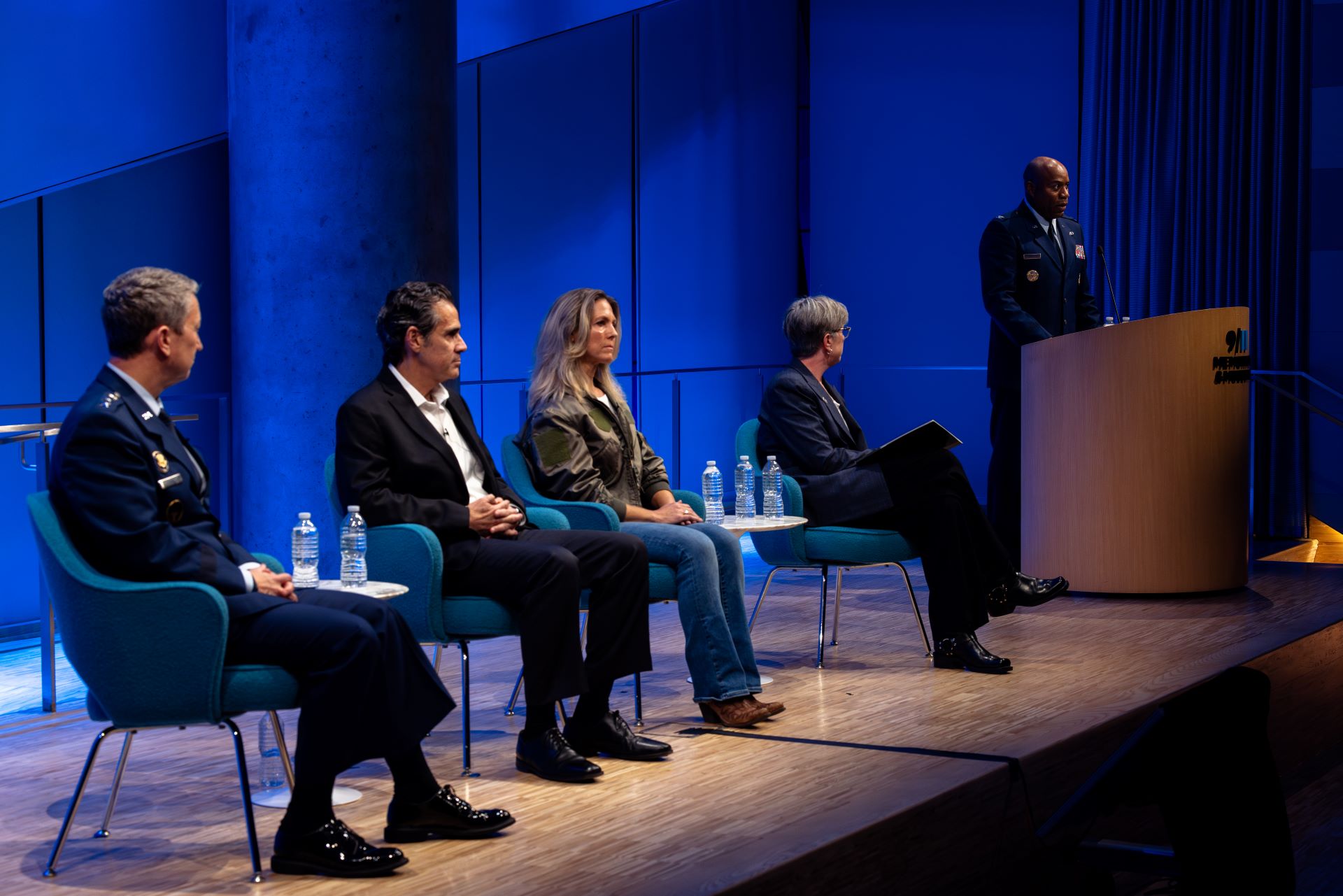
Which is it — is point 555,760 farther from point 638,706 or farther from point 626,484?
point 626,484

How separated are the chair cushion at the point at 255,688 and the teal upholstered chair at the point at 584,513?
1.12 m

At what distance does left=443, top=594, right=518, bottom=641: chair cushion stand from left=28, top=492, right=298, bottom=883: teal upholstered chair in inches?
28.7

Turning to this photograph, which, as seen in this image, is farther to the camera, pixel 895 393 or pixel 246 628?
pixel 895 393

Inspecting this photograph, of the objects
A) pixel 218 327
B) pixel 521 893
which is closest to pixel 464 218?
pixel 218 327

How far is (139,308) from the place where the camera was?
2666mm

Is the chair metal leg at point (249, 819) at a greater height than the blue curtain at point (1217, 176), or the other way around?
the blue curtain at point (1217, 176)

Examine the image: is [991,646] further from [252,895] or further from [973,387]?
[973,387]

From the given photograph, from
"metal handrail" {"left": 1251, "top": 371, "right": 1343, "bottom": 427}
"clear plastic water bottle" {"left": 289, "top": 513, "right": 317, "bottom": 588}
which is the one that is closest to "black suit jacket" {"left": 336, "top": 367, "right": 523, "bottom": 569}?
"clear plastic water bottle" {"left": 289, "top": 513, "right": 317, "bottom": 588}

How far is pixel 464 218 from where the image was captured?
9102 millimetres

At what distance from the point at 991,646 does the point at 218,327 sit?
501 centimetres

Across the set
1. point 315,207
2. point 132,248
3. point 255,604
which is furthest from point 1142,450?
point 132,248

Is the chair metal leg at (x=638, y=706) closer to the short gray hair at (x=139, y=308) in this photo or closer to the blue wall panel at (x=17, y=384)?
the short gray hair at (x=139, y=308)

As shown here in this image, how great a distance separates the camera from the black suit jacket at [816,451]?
14.6 feet

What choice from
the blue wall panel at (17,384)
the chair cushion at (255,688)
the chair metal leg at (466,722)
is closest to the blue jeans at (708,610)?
the chair metal leg at (466,722)
